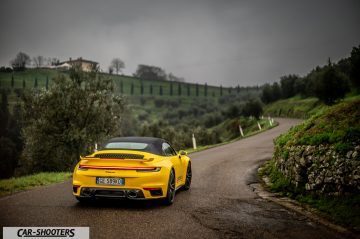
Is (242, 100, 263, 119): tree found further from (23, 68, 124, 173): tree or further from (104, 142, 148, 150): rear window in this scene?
(104, 142, 148, 150): rear window

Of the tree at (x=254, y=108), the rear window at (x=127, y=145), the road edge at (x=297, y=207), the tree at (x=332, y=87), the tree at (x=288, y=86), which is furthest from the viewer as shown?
the tree at (x=288, y=86)

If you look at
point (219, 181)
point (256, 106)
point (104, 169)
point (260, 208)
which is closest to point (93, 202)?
point (104, 169)

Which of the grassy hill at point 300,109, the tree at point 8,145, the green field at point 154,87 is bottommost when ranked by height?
the tree at point 8,145

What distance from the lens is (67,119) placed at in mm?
26453

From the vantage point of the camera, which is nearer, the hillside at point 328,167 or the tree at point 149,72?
the hillside at point 328,167

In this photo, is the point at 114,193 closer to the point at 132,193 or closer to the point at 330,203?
the point at 132,193

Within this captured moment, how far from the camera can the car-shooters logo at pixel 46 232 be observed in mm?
5152

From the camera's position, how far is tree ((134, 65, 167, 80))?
635 feet

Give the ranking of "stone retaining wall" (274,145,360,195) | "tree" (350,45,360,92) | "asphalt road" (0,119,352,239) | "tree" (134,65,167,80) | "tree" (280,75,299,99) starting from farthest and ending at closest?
"tree" (134,65,167,80)
"tree" (280,75,299,99)
"tree" (350,45,360,92)
"stone retaining wall" (274,145,360,195)
"asphalt road" (0,119,352,239)

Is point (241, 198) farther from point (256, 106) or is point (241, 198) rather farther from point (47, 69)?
point (47, 69)

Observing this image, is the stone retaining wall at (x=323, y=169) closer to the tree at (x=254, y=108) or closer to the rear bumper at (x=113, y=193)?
the rear bumper at (x=113, y=193)

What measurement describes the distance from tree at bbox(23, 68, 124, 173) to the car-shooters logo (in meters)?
20.7

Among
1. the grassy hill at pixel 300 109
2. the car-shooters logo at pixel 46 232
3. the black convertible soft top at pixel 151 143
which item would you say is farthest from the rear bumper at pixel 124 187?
the grassy hill at pixel 300 109

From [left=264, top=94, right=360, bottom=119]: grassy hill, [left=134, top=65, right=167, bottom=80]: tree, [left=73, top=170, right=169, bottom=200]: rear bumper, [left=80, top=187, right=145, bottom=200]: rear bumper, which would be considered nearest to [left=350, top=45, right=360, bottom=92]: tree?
[left=264, top=94, right=360, bottom=119]: grassy hill
